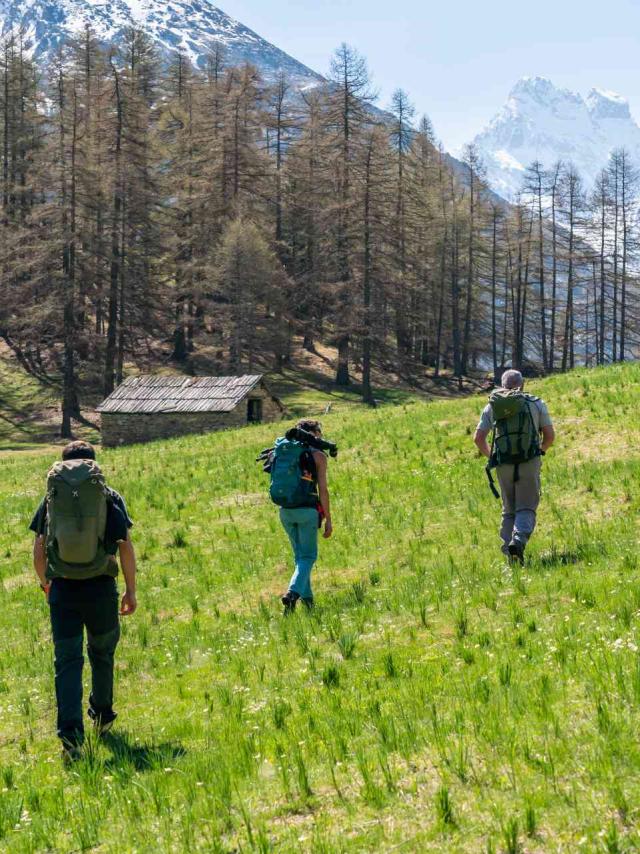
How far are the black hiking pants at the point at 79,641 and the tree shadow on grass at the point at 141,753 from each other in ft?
0.94

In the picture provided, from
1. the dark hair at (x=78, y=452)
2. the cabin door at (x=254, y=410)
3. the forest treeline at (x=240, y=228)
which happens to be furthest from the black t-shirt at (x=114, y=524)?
the forest treeline at (x=240, y=228)

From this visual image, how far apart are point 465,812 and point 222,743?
6.91ft

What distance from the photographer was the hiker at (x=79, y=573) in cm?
647

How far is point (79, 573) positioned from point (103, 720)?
3.81 feet

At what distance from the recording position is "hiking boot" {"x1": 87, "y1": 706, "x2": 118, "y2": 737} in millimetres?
6727

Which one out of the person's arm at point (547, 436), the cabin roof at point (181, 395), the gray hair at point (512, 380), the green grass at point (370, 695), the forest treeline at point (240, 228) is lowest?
the green grass at point (370, 695)

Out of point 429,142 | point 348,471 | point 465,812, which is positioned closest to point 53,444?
point 348,471

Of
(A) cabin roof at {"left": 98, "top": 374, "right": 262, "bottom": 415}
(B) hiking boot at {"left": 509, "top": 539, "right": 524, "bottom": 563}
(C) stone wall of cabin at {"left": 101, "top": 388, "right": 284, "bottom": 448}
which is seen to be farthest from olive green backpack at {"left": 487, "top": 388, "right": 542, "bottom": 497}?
(A) cabin roof at {"left": 98, "top": 374, "right": 262, "bottom": 415}

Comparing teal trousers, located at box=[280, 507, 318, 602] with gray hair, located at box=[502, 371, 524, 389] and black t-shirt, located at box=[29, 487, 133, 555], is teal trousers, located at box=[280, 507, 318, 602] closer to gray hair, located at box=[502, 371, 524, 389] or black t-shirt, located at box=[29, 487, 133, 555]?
gray hair, located at box=[502, 371, 524, 389]

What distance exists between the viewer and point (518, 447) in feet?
32.6

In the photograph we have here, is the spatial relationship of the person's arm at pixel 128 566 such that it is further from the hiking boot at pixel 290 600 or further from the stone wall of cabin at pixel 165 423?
the stone wall of cabin at pixel 165 423

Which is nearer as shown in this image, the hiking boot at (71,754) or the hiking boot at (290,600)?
the hiking boot at (71,754)

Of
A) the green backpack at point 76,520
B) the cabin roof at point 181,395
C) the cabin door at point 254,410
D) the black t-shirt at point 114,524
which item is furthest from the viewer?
the cabin door at point 254,410

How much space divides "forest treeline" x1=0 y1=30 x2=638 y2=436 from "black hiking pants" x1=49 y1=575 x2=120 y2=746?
4093cm
